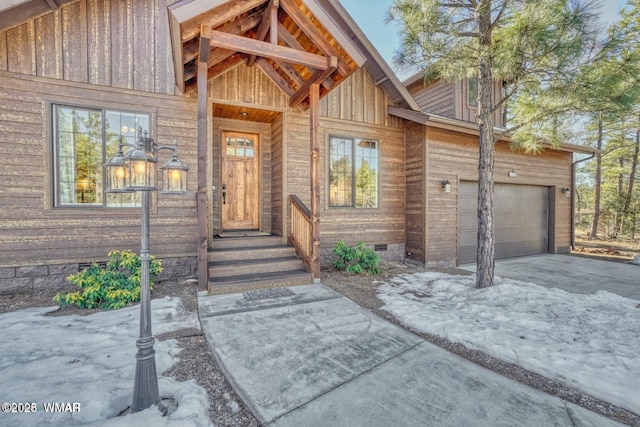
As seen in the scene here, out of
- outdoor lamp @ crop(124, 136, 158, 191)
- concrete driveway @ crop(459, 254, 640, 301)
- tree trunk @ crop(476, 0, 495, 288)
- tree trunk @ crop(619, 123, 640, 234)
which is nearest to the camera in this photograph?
outdoor lamp @ crop(124, 136, 158, 191)

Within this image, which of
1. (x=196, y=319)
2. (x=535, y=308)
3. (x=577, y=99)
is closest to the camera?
(x=196, y=319)

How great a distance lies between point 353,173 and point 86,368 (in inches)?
211

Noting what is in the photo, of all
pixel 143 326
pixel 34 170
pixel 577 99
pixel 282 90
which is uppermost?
pixel 282 90

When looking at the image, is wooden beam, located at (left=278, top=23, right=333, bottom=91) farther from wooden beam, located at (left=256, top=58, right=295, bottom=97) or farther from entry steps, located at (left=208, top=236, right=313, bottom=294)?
entry steps, located at (left=208, top=236, right=313, bottom=294)

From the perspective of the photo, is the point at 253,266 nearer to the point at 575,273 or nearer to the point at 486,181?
the point at 486,181

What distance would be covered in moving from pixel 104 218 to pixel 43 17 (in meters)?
3.07

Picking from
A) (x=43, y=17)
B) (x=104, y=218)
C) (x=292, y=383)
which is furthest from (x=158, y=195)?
(x=292, y=383)

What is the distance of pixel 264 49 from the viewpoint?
376 cm

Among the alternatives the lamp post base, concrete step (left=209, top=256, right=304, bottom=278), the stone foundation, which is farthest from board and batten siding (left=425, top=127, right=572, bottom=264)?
the stone foundation

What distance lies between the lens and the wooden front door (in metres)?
6.09

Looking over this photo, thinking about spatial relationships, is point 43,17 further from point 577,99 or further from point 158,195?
point 577,99

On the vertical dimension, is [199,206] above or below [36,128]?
below

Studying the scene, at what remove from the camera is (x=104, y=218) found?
454 cm

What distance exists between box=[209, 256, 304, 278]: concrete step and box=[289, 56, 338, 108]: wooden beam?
2.90 meters
